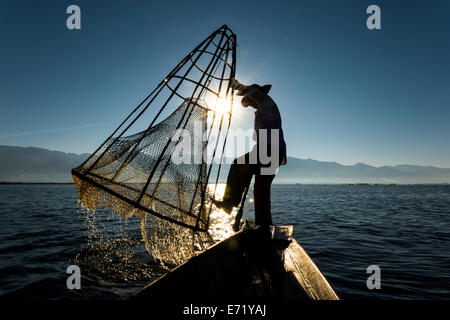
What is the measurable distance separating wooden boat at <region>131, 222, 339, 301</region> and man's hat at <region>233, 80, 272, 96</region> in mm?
3306

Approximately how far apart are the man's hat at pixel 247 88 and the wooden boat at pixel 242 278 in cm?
331

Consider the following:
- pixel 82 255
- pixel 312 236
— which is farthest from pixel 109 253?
pixel 312 236

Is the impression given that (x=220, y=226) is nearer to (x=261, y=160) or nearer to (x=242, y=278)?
(x=261, y=160)

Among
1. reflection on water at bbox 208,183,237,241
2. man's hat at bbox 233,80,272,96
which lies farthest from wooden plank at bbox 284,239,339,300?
man's hat at bbox 233,80,272,96

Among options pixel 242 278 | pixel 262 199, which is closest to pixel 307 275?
pixel 242 278

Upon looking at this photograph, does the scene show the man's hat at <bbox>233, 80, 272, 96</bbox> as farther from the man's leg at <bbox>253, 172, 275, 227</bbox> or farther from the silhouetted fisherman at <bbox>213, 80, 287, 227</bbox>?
the man's leg at <bbox>253, 172, 275, 227</bbox>

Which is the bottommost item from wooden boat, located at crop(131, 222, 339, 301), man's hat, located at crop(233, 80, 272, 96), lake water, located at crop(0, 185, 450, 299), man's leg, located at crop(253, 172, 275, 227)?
lake water, located at crop(0, 185, 450, 299)

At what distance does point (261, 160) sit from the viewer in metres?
4.57

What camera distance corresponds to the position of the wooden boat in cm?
214

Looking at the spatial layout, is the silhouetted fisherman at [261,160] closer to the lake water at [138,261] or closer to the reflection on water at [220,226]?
the reflection on water at [220,226]

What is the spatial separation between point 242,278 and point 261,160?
2.45 metres

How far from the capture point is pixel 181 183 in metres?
5.49

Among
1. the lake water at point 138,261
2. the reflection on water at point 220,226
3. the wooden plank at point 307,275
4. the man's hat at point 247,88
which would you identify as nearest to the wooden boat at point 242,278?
the wooden plank at point 307,275

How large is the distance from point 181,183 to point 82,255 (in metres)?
4.18
